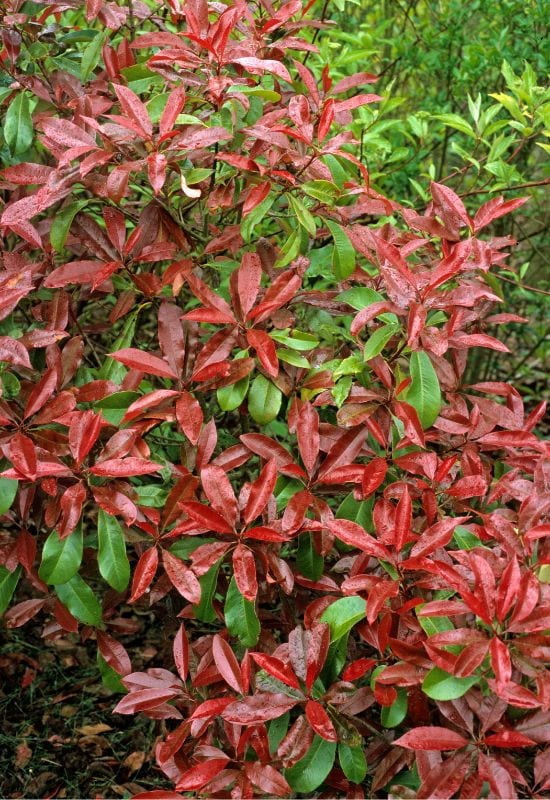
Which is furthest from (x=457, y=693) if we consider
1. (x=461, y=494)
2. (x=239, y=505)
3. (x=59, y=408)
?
(x=59, y=408)

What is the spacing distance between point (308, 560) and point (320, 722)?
0.40 m

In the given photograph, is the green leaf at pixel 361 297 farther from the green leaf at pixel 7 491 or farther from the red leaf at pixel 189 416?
the green leaf at pixel 7 491

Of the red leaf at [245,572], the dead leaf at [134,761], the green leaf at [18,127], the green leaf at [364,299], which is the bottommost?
the dead leaf at [134,761]

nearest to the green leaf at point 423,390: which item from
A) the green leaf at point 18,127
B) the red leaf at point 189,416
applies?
the red leaf at point 189,416

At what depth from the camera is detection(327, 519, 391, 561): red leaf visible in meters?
1.45

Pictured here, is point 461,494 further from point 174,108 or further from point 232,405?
point 174,108

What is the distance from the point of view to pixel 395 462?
65.1 inches

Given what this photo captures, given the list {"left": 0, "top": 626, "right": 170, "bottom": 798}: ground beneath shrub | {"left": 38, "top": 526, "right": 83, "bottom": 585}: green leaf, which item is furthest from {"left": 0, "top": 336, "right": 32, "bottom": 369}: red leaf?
{"left": 0, "top": 626, "right": 170, "bottom": 798}: ground beneath shrub

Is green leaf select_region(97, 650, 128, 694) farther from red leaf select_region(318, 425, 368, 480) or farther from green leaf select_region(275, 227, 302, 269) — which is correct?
green leaf select_region(275, 227, 302, 269)

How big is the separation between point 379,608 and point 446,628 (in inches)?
5.6

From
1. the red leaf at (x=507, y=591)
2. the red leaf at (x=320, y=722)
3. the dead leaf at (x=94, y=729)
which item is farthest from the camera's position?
the dead leaf at (x=94, y=729)

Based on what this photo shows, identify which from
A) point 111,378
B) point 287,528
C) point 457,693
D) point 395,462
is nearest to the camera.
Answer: point 457,693

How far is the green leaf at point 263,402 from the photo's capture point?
1.67 metres

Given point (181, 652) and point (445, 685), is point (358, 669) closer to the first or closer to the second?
point (445, 685)
